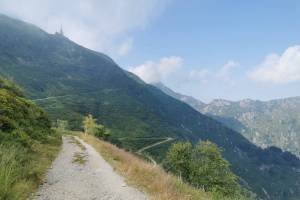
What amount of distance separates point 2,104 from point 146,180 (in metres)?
19.2

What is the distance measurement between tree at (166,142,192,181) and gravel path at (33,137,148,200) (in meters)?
47.6

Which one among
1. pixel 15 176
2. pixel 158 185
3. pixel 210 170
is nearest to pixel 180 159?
pixel 210 170

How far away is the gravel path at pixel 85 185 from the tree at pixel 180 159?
156 feet

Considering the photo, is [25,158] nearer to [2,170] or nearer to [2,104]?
[2,170]

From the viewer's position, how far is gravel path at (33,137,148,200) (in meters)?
15.2

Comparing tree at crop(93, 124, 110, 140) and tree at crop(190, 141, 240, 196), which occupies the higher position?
tree at crop(93, 124, 110, 140)

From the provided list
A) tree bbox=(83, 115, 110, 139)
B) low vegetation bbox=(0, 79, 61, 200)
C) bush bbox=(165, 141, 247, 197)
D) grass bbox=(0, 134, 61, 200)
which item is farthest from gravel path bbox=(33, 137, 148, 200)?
tree bbox=(83, 115, 110, 139)

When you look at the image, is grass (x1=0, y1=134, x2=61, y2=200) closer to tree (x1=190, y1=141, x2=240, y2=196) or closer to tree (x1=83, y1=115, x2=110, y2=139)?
tree (x1=190, y1=141, x2=240, y2=196)

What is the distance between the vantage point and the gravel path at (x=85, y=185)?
1520 centimetres

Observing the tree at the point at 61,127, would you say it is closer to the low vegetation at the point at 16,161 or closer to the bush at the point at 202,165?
the bush at the point at 202,165

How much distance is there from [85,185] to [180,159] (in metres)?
56.3

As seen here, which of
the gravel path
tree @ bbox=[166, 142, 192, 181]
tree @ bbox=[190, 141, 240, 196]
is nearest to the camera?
the gravel path

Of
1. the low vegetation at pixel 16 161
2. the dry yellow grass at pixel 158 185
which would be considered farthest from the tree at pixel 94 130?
the dry yellow grass at pixel 158 185

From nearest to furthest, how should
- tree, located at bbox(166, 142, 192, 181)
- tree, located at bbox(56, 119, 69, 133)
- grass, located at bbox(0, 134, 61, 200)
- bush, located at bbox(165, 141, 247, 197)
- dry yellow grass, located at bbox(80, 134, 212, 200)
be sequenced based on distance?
1. grass, located at bbox(0, 134, 61, 200)
2. dry yellow grass, located at bbox(80, 134, 212, 200)
3. bush, located at bbox(165, 141, 247, 197)
4. tree, located at bbox(166, 142, 192, 181)
5. tree, located at bbox(56, 119, 69, 133)
